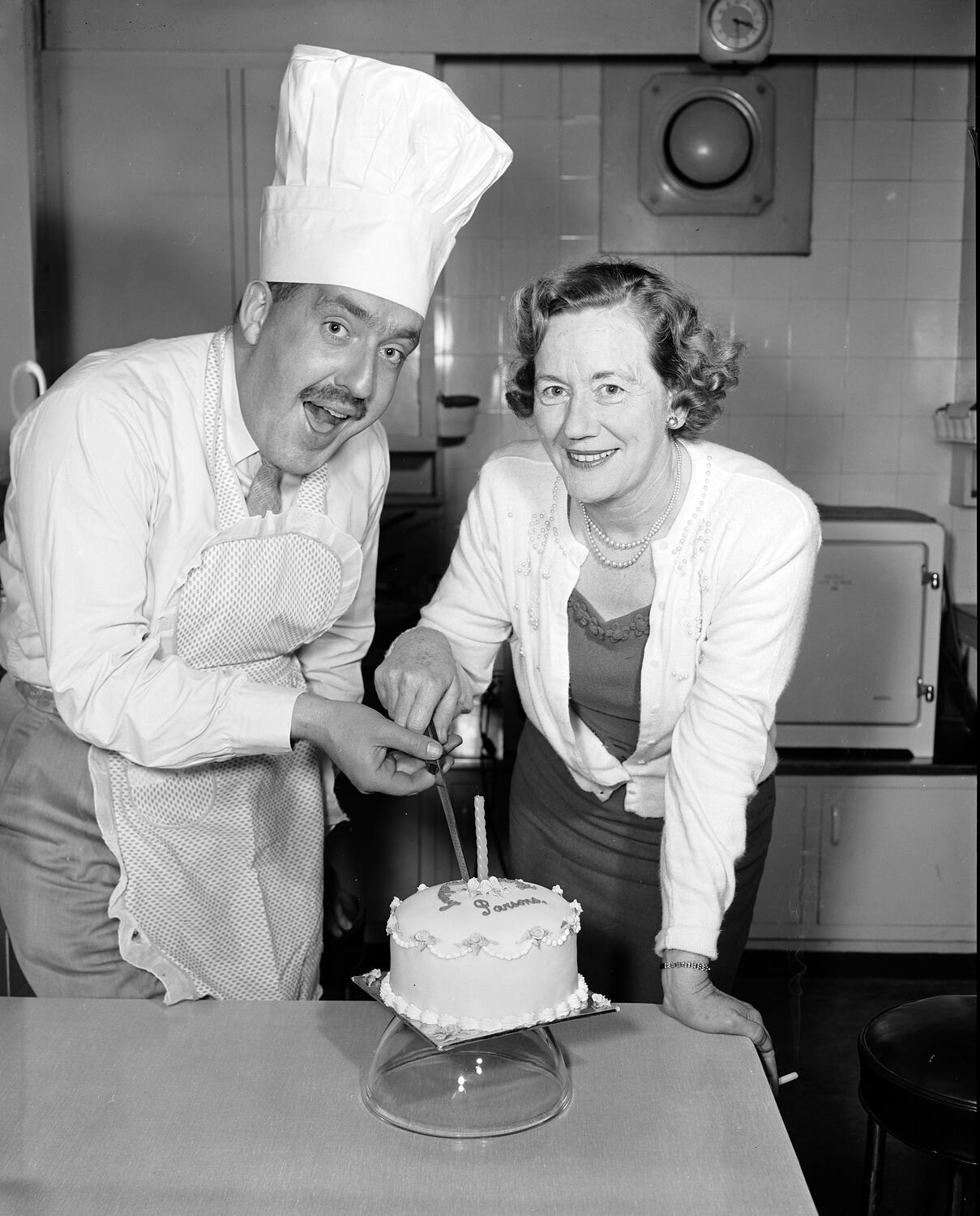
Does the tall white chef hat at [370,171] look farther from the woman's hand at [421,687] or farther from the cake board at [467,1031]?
the cake board at [467,1031]

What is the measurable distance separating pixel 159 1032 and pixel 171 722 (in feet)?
0.91

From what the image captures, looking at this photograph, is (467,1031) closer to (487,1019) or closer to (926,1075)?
(487,1019)

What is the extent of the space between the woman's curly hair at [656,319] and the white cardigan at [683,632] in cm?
8

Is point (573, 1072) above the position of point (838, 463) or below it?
below

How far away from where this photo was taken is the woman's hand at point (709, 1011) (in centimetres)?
107

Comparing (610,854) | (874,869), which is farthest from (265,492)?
(874,869)

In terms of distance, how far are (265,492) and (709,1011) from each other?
0.70m

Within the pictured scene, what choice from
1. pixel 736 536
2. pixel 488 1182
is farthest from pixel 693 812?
pixel 488 1182

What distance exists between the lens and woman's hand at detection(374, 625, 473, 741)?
1291 mm

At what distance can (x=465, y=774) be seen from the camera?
7.27ft

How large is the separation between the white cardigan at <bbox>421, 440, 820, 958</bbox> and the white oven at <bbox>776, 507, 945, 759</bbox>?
41.3 inches

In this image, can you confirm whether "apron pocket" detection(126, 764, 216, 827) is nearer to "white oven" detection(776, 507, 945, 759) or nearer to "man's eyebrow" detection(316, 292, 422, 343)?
"man's eyebrow" detection(316, 292, 422, 343)

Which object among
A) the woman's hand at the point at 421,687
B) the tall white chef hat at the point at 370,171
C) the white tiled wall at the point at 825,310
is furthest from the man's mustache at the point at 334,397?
the white tiled wall at the point at 825,310

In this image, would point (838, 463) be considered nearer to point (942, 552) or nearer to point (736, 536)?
point (942, 552)
